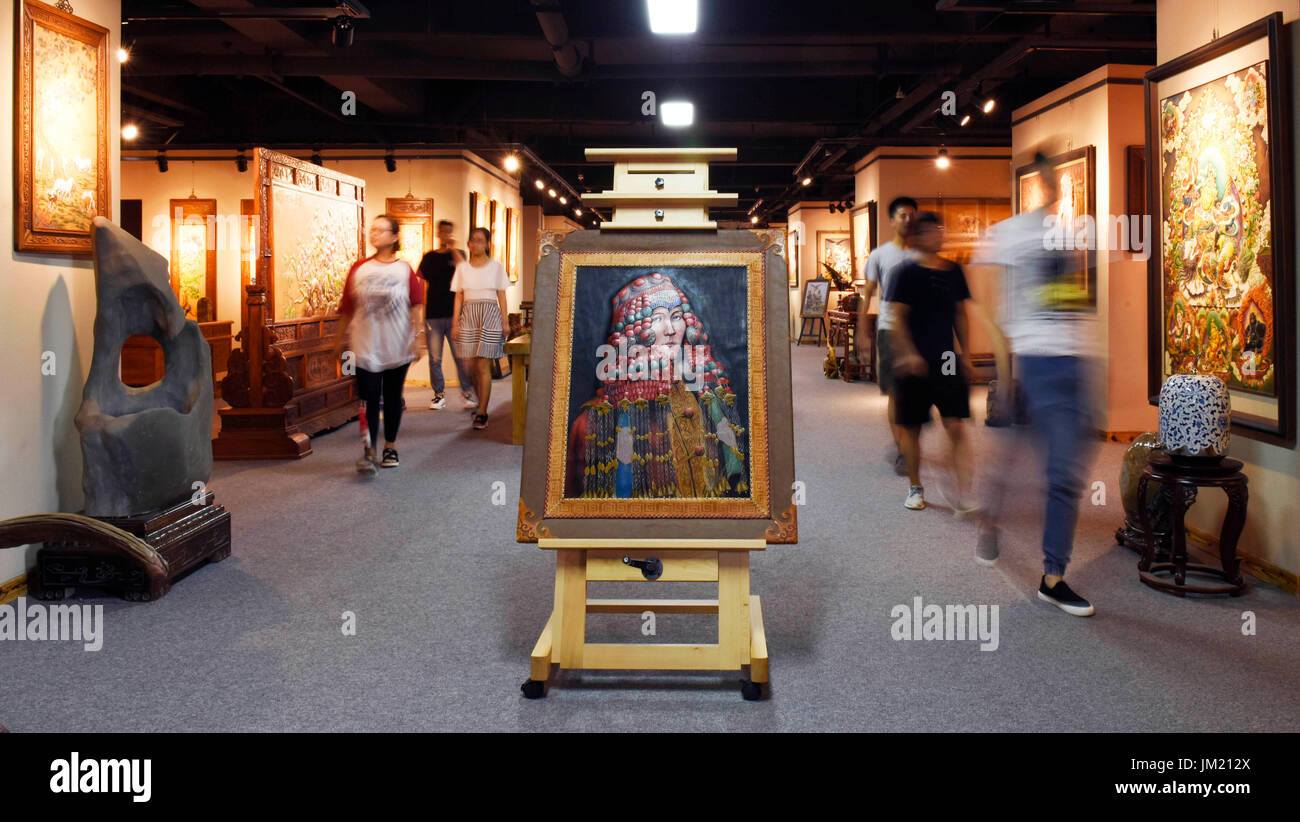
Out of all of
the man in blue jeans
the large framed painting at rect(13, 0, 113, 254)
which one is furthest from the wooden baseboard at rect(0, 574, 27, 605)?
the man in blue jeans

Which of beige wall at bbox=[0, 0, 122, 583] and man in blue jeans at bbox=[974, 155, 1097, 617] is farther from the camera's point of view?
beige wall at bbox=[0, 0, 122, 583]

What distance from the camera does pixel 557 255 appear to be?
119 inches

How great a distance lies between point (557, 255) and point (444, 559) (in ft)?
6.65

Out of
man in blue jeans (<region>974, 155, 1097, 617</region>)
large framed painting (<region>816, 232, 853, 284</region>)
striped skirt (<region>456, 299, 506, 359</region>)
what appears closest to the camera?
man in blue jeans (<region>974, 155, 1097, 617</region>)

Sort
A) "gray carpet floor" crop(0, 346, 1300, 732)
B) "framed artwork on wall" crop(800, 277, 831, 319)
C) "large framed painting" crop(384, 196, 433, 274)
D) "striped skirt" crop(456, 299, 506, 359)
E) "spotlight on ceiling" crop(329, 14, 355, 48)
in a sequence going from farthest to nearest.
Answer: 1. "framed artwork on wall" crop(800, 277, 831, 319)
2. "large framed painting" crop(384, 196, 433, 274)
3. "striped skirt" crop(456, 299, 506, 359)
4. "spotlight on ceiling" crop(329, 14, 355, 48)
5. "gray carpet floor" crop(0, 346, 1300, 732)

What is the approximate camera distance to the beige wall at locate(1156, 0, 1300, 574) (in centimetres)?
404

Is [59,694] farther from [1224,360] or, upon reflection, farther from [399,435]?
[399,435]

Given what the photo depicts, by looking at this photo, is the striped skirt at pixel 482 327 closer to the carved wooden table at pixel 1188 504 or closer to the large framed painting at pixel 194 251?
the carved wooden table at pixel 1188 504

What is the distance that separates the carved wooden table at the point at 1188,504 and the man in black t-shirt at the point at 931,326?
3.62 ft

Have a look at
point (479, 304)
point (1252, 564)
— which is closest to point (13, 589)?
point (479, 304)

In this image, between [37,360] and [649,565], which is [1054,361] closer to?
[649,565]

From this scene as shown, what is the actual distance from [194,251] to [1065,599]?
12.3 meters

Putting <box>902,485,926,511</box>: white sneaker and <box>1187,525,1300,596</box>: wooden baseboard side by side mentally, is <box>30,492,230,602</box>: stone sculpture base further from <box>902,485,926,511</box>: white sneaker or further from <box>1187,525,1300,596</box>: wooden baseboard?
<box>1187,525,1300,596</box>: wooden baseboard

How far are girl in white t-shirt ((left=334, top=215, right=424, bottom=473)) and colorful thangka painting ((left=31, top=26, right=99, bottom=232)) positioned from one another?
1854 millimetres
